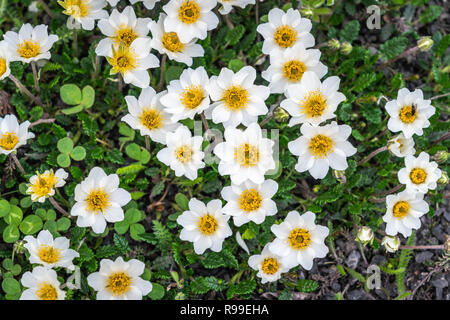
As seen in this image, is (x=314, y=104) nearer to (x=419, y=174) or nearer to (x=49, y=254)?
(x=419, y=174)

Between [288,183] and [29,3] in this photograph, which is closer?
[288,183]

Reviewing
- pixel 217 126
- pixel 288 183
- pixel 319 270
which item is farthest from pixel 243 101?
pixel 319 270

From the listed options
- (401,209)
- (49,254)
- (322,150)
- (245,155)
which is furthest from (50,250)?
(401,209)

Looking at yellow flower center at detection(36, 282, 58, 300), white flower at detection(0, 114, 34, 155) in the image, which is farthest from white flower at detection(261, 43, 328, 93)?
yellow flower center at detection(36, 282, 58, 300)

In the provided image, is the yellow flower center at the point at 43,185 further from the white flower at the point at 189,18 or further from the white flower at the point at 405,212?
the white flower at the point at 405,212
